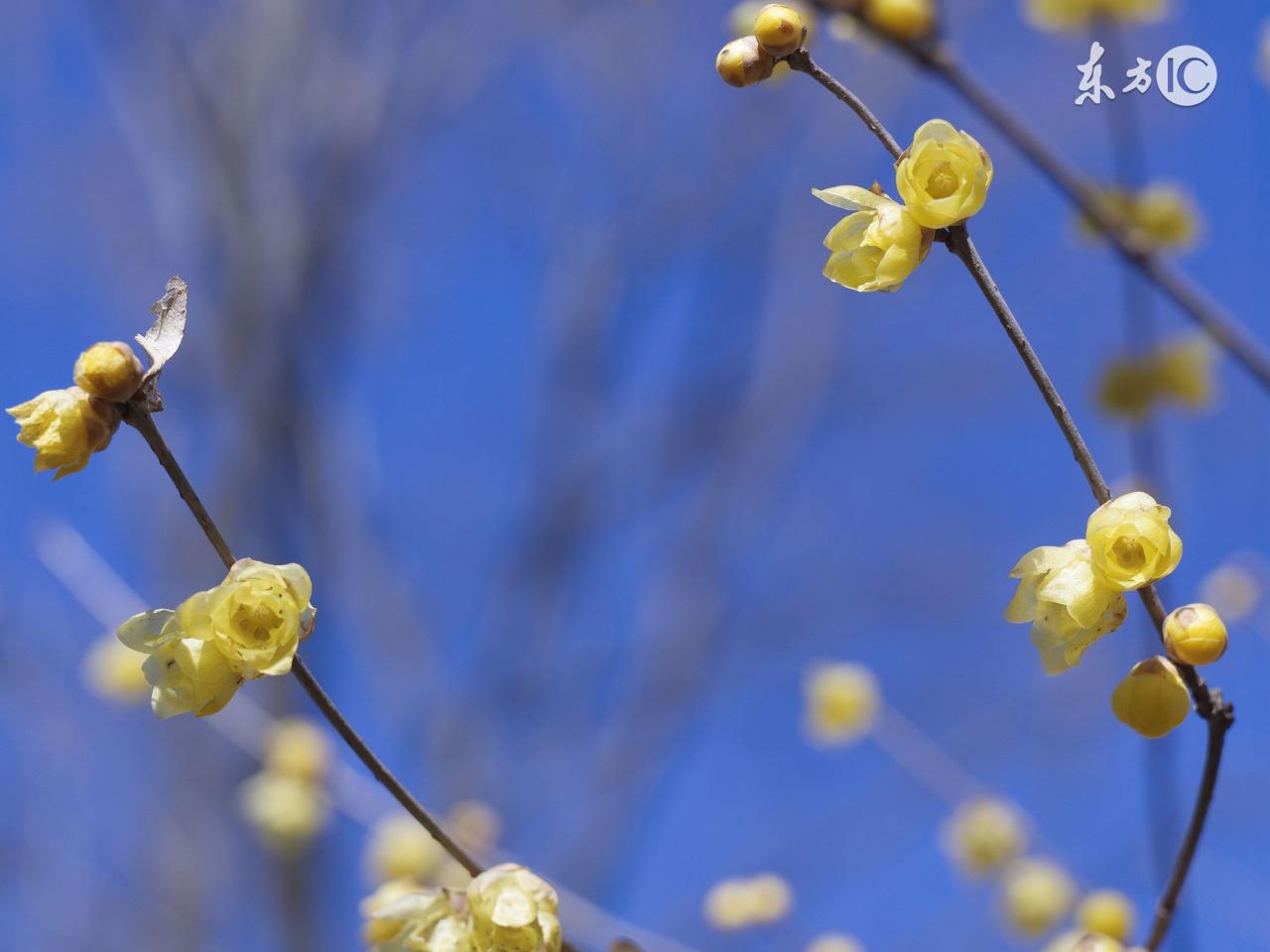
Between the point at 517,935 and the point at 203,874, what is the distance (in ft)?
19.6

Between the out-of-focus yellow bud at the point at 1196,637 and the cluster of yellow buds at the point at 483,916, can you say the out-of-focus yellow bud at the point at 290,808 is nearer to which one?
the cluster of yellow buds at the point at 483,916

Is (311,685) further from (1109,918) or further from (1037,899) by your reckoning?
(1037,899)

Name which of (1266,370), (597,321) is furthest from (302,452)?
(1266,370)

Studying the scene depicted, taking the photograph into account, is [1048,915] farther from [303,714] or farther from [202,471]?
[202,471]

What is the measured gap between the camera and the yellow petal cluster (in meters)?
1.55

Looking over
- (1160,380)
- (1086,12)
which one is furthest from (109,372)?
(1160,380)

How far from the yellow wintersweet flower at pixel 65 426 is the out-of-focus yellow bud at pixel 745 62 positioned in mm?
561

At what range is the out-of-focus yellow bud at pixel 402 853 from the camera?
5.48ft

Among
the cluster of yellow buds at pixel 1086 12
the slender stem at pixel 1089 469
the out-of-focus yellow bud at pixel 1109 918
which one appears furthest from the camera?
the cluster of yellow buds at pixel 1086 12

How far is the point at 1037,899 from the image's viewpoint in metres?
1.95

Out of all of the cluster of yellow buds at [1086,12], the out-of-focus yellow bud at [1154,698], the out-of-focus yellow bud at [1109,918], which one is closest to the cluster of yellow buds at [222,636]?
the out-of-focus yellow bud at [1154,698]

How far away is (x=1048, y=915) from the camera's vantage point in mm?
1924

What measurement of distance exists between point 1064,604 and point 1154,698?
0.09 meters

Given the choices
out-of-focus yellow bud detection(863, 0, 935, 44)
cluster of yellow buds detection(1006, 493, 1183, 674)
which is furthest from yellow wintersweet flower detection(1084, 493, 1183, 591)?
out-of-focus yellow bud detection(863, 0, 935, 44)
